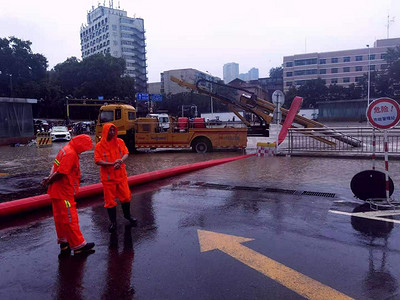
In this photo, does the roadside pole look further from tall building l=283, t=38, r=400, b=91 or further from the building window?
the building window

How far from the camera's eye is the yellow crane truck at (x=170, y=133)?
643 inches

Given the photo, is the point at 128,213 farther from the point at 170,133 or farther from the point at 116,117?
the point at 116,117

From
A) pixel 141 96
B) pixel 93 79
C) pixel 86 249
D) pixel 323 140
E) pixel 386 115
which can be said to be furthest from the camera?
pixel 93 79

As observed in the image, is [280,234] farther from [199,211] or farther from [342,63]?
[342,63]

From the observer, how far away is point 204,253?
13.7 feet

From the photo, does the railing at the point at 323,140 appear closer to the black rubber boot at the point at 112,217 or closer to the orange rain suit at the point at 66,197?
the black rubber boot at the point at 112,217

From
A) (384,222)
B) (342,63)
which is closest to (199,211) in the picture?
(384,222)

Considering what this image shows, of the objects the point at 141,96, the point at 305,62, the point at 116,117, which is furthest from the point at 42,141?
the point at 305,62

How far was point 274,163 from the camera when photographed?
12.0 m

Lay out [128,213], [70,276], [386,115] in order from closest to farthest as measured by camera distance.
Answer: [70,276], [128,213], [386,115]

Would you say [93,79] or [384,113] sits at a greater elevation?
[93,79]

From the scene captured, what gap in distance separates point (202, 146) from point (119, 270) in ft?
42.6

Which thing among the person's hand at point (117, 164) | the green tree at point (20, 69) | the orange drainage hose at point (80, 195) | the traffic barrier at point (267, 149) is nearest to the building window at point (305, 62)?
the green tree at point (20, 69)

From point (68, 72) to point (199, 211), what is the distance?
61233 mm
